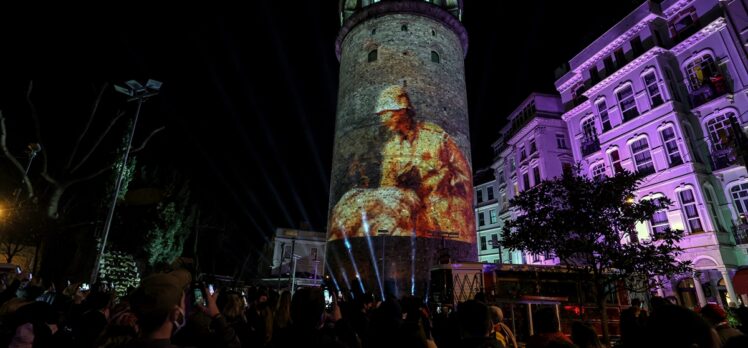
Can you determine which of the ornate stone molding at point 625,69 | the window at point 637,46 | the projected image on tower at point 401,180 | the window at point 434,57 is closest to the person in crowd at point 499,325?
the projected image on tower at point 401,180

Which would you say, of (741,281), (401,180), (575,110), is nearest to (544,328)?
(401,180)

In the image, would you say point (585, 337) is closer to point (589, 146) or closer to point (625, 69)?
point (625, 69)

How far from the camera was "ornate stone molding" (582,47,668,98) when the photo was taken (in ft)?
70.6

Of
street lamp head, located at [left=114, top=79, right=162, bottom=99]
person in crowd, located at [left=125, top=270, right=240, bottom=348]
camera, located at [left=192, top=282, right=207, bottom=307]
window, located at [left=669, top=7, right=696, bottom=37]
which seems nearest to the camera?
person in crowd, located at [left=125, top=270, right=240, bottom=348]

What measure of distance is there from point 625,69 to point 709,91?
4.81 metres

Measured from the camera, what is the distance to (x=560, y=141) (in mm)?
30266

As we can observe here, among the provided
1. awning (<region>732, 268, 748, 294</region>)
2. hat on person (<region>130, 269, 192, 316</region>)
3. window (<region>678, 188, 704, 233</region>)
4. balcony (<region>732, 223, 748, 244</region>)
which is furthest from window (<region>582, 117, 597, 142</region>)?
hat on person (<region>130, 269, 192, 316</region>)

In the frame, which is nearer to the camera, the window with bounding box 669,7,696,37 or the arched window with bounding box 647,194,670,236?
the arched window with bounding box 647,194,670,236

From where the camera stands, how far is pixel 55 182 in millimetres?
16188

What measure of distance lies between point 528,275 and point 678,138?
12375 millimetres

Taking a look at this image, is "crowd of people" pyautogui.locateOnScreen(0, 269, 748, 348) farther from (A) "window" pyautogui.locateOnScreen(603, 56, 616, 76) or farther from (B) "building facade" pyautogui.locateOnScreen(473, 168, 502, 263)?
(B) "building facade" pyautogui.locateOnScreen(473, 168, 502, 263)

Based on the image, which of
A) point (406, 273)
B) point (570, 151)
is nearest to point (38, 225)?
point (406, 273)

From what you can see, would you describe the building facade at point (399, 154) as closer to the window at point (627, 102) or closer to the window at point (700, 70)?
the window at point (627, 102)

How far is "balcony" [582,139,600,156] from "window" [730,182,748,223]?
7710 mm
